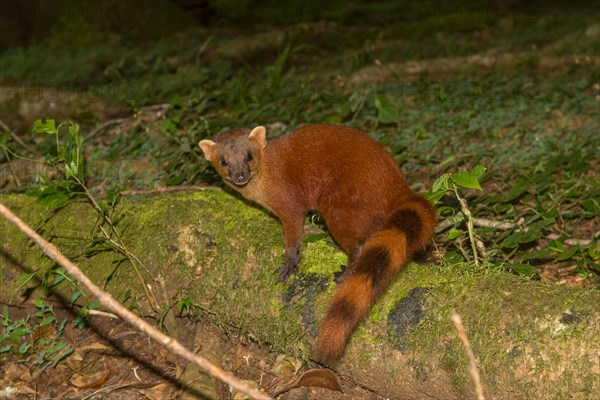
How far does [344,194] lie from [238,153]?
898mm

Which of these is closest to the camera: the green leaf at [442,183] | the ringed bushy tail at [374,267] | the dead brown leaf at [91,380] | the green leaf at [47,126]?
the ringed bushy tail at [374,267]

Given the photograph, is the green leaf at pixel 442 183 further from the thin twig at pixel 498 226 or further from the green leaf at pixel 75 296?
the green leaf at pixel 75 296

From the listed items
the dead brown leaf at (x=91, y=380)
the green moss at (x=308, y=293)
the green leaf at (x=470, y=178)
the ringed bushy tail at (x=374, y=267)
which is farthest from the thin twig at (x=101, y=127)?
the green leaf at (x=470, y=178)

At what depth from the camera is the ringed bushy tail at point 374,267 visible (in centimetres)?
353

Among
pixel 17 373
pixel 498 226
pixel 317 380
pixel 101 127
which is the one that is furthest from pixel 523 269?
pixel 101 127

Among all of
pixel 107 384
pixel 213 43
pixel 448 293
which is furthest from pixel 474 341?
pixel 213 43

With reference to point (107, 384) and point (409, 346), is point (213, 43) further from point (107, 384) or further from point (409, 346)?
point (409, 346)

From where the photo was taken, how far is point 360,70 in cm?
960

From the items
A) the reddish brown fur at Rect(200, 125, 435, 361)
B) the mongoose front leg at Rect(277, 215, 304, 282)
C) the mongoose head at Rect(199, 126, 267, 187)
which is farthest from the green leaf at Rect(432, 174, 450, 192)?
the mongoose head at Rect(199, 126, 267, 187)

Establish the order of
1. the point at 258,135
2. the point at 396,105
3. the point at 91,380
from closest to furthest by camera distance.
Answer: the point at 91,380 → the point at 258,135 → the point at 396,105

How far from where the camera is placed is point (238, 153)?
505 cm

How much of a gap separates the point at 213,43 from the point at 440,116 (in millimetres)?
5362

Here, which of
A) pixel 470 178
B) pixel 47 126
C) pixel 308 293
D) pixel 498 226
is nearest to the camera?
pixel 470 178

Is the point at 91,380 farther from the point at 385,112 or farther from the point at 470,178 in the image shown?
the point at 385,112
